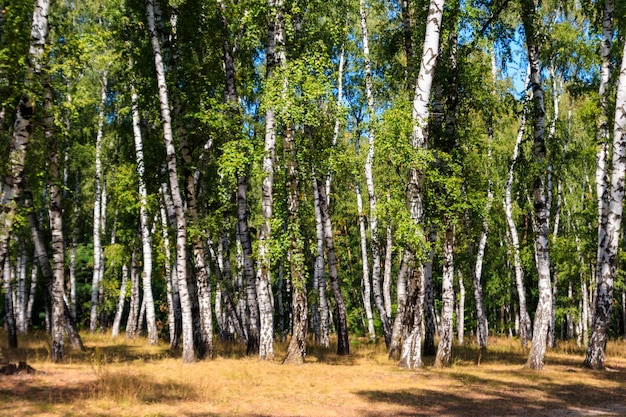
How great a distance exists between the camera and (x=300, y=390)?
1095cm

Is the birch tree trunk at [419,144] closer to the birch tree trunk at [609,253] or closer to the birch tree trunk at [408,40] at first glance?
the birch tree trunk at [408,40]

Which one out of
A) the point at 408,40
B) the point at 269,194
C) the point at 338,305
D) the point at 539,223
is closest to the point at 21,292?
the point at 338,305

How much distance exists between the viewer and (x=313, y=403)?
971 cm

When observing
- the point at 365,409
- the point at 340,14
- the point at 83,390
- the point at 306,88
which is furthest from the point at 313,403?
the point at 340,14

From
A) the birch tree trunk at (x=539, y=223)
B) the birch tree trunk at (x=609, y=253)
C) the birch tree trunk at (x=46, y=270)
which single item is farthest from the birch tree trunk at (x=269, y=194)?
the birch tree trunk at (x=609, y=253)

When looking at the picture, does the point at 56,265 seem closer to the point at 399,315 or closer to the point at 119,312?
the point at 399,315

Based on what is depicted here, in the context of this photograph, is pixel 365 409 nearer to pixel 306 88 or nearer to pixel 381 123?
pixel 381 123

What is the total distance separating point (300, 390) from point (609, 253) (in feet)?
35.8

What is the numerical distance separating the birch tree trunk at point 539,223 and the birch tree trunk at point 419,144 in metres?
3.90

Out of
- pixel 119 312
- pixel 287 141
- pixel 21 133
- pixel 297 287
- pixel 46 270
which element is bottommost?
pixel 119 312

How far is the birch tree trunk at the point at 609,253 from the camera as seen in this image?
614 inches

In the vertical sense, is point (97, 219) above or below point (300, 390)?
above

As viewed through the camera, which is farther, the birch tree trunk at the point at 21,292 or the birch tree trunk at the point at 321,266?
the birch tree trunk at the point at 21,292

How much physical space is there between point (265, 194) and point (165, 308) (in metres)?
30.3
